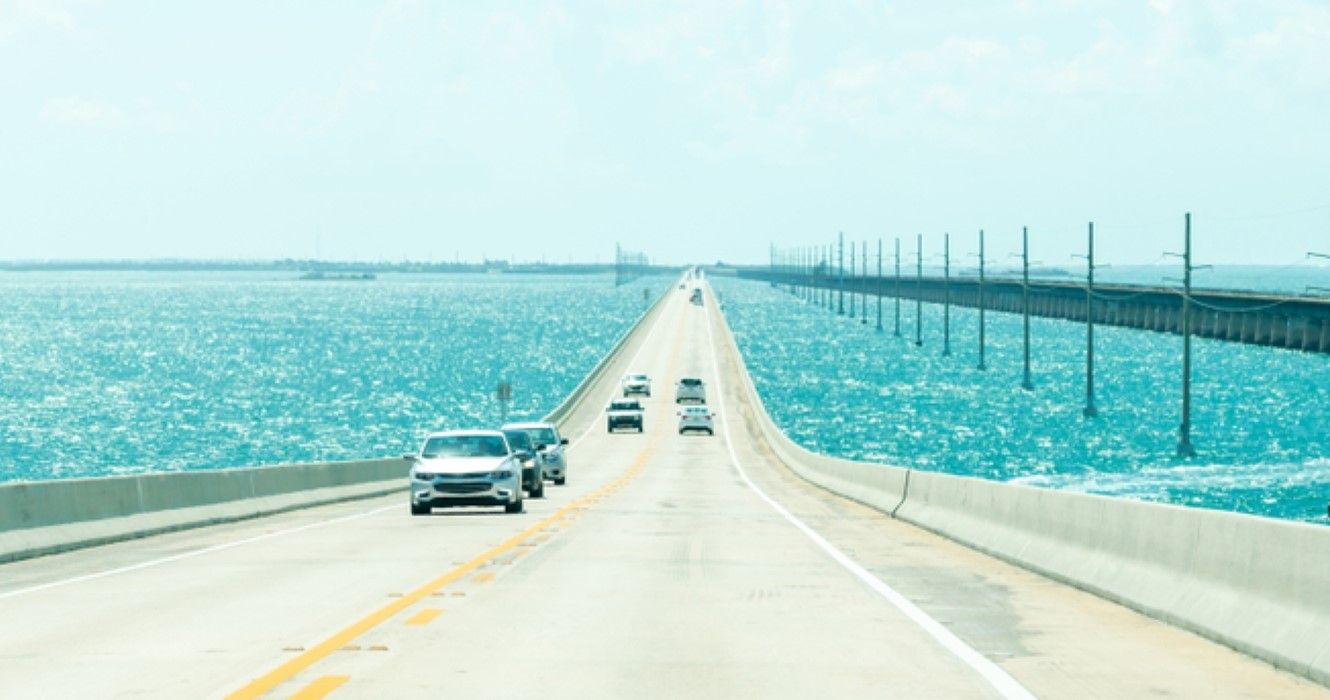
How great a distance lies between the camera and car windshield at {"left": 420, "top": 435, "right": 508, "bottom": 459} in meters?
32.9

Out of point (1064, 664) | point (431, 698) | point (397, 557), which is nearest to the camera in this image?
point (431, 698)

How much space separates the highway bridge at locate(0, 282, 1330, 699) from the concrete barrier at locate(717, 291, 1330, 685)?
3 centimetres

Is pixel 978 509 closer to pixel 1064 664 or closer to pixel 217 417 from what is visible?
pixel 1064 664

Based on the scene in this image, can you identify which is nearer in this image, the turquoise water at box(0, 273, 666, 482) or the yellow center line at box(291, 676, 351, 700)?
the yellow center line at box(291, 676, 351, 700)

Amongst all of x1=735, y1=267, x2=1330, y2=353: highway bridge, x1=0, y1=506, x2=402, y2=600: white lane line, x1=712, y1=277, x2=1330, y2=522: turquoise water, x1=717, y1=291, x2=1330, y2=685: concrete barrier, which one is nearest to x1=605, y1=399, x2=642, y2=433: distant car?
x1=712, y1=277, x2=1330, y2=522: turquoise water

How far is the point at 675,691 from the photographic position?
1130 cm

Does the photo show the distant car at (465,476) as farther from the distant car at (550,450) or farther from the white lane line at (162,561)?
the distant car at (550,450)

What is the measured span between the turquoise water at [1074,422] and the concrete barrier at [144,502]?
3559cm

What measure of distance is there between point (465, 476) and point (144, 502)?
6.00 m

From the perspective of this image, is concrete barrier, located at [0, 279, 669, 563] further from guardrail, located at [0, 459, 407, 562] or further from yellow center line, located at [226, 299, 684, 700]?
yellow center line, located at [226, 299, 684, 700]

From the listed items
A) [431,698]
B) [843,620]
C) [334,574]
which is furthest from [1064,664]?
[334,574]

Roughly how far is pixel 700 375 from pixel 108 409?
35959 millimetres

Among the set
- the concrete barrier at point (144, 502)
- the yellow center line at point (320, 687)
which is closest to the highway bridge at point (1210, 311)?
the concrete barrier at point (144, 502)

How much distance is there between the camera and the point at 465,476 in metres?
32.2
